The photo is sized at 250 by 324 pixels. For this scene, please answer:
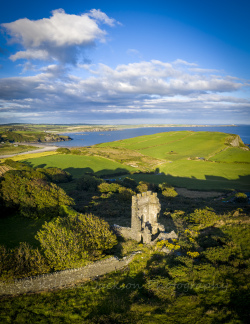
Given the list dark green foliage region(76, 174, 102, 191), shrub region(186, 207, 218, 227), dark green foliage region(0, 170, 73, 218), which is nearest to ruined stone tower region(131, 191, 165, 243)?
shrub region(186, 207, 218, 227)

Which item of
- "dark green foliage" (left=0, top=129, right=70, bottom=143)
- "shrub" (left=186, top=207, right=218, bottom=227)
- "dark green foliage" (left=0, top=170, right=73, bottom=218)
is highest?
"dark green foliage" (left=0, top=129, right=70, bottom=143)

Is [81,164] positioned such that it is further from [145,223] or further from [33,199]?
[145,223]

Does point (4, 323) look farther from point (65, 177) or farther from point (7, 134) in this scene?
point (7, 134)

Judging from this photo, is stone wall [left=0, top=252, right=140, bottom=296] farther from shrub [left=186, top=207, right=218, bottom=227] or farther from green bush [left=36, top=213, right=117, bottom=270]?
shrub [left=186, top=207, right=218, bottom=227]

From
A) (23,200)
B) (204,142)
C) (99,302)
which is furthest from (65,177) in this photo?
(204,142)

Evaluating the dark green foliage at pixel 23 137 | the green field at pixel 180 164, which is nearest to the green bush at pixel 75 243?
the green field at pixel 180 164

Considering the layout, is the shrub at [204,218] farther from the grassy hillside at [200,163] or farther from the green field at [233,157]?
the green field at [233,157]

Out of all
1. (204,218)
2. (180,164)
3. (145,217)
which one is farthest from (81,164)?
(204,218)
